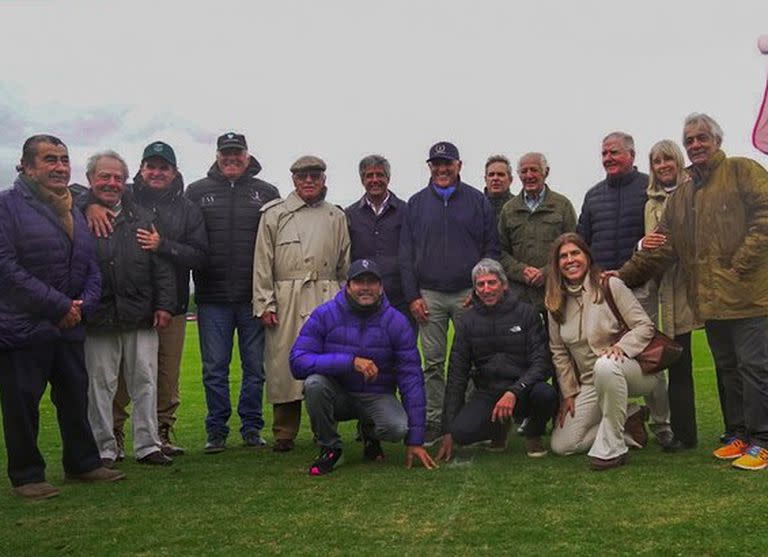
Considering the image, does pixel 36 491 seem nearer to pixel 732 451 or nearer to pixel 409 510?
pixel 409 510

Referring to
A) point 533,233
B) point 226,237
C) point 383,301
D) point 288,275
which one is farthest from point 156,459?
point 533,233

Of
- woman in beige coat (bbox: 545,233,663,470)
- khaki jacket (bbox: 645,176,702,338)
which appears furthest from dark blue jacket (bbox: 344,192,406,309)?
khaki jacket (bbox: 645,176,702,338)

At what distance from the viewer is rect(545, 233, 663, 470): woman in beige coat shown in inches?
222

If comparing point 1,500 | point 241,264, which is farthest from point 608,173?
point 1,500

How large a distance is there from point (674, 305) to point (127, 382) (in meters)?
4.20

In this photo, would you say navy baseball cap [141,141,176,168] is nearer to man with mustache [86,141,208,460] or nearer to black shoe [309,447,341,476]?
man with mustache [86,141,208,460]

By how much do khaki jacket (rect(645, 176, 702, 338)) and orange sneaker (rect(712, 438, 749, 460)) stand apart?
33.6 inches

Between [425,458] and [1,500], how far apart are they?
2799mm

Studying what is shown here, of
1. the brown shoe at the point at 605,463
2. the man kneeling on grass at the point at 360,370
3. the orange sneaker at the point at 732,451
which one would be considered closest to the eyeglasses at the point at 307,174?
the man kneeling on grass at the point at 360,370

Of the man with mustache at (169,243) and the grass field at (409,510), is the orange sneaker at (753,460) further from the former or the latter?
the man with mustache at (169,243)

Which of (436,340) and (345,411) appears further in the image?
(436,340)

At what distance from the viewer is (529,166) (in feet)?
23.2

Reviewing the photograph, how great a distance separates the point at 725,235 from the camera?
554 centimetres

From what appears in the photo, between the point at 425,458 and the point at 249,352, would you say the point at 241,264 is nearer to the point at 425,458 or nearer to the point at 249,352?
the point at 249,352
